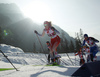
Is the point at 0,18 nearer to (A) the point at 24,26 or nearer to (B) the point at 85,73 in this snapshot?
(A) the point at 24,26

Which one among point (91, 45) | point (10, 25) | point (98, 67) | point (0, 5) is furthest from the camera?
point (0, 5)

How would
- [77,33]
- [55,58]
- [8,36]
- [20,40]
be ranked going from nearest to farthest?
[55,58] < [77,33] < [8,36] < [20,40]

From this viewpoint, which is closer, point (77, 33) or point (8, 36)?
point (77, 33)

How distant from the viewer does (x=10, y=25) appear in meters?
79.0

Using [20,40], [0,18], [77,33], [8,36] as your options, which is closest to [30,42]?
[20,40]

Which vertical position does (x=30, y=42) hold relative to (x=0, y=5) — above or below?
below

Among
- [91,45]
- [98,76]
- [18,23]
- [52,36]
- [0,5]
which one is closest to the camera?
A: [98,76]

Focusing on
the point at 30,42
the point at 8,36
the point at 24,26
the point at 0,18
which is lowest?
the point at 30,42

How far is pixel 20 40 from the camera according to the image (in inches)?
2827

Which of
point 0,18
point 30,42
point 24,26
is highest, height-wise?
point 0,18

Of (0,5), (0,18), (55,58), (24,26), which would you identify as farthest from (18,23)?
(55,58)

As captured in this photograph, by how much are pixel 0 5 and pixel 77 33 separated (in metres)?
105

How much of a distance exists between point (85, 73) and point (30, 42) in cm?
7663

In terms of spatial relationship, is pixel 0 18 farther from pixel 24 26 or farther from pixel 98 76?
pixel 98 76
